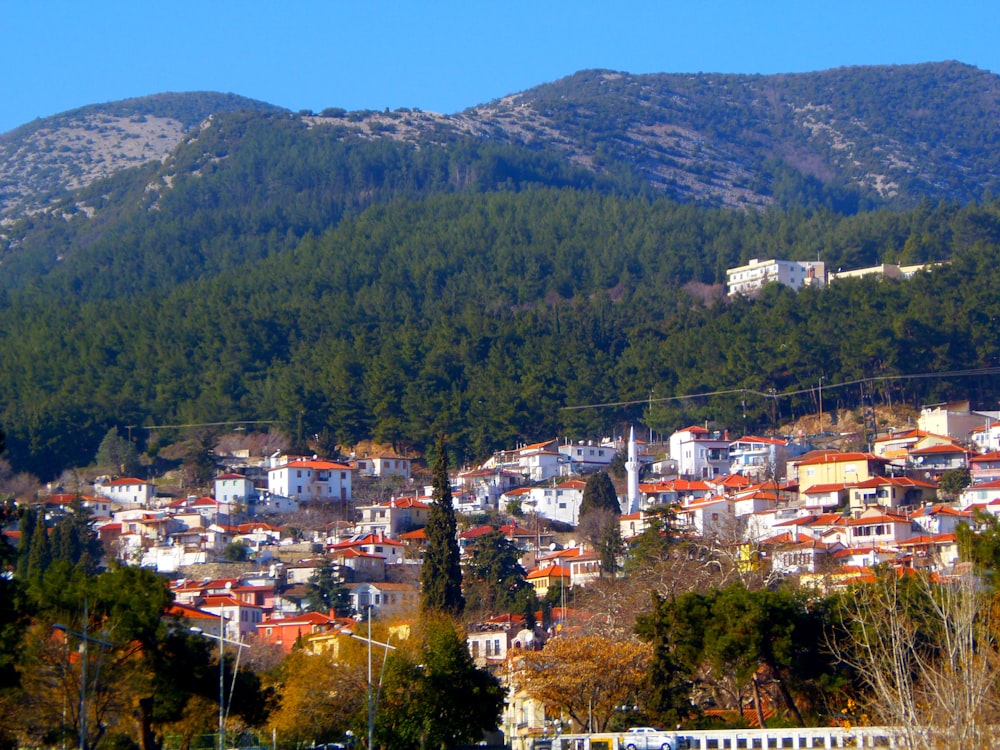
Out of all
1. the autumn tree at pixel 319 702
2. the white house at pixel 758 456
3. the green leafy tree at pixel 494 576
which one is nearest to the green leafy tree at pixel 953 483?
the white house at pixel 758 456

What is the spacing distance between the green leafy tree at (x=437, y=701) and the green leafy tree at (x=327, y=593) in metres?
29.9

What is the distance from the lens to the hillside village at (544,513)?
65.9 m

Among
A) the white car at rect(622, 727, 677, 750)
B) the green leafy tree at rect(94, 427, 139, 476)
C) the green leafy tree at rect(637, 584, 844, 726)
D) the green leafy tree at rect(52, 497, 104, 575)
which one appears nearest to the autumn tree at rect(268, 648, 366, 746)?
the green leafy tree at rect(637, 584, 844, 726)

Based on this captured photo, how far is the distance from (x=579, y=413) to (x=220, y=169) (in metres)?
91.8

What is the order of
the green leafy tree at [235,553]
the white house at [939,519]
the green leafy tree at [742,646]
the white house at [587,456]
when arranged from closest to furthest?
the green leafy tree at [742,646] → the white house at [939,519] → the green leafy tree at [235,553] → the white house at [587,456]

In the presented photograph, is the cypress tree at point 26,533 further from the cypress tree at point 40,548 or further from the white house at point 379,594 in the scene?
the white house at point 379,594

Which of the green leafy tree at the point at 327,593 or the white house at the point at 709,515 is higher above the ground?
the white house at the point at 709,515

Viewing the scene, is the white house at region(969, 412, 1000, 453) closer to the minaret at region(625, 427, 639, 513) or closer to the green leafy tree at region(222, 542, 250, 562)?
the minaret at region(625, 427, 639, 513)

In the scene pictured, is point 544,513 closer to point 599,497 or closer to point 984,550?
point 599,497

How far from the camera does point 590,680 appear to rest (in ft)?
146

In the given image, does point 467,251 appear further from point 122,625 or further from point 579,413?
point 122,625

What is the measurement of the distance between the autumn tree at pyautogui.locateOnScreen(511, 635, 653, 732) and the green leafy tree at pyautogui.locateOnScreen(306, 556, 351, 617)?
2639 cm

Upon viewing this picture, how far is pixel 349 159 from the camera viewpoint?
184 m

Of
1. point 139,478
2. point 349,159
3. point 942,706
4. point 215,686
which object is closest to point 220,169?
point 349,159
